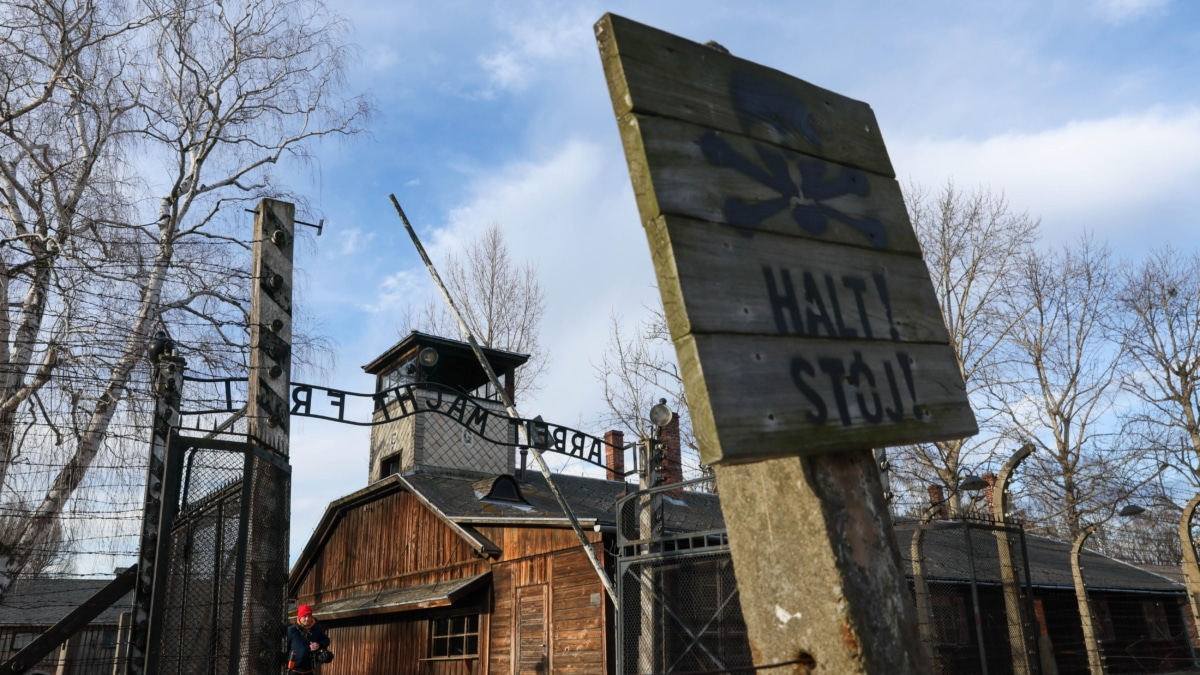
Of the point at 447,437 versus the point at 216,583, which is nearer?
the point at 216,583

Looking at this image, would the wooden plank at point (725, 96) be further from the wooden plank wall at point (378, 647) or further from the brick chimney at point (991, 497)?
the wooden plank wall at point (378, 647)

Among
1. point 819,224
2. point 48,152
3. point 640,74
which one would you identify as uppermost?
point 48,152

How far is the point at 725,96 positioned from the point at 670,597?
10.6 meters

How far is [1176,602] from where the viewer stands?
1075 inches

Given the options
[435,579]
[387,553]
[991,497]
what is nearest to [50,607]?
[387,553]

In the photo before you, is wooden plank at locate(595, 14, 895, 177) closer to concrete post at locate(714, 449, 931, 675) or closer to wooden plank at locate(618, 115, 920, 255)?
wooden plank at locate(618, 115, 920, 255)

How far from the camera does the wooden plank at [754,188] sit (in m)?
2.20

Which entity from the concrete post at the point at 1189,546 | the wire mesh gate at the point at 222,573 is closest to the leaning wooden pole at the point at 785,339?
the wire mesh gate at the point at 222,573

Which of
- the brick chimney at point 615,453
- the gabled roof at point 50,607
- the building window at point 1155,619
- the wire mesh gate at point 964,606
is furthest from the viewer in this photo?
the brick chimney at point 615,453

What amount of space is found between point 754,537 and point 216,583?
540 centimetres

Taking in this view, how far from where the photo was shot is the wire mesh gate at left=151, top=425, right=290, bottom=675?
616 centimetres

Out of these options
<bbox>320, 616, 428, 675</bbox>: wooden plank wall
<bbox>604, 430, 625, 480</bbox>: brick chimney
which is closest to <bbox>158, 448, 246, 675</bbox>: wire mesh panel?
<bbox>320, 616, 428, 675</bbox>: wooden plank wall

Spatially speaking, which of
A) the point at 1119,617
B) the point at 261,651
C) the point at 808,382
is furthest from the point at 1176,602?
the point at 808,382

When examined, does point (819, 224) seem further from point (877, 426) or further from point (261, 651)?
point (261, 651)
